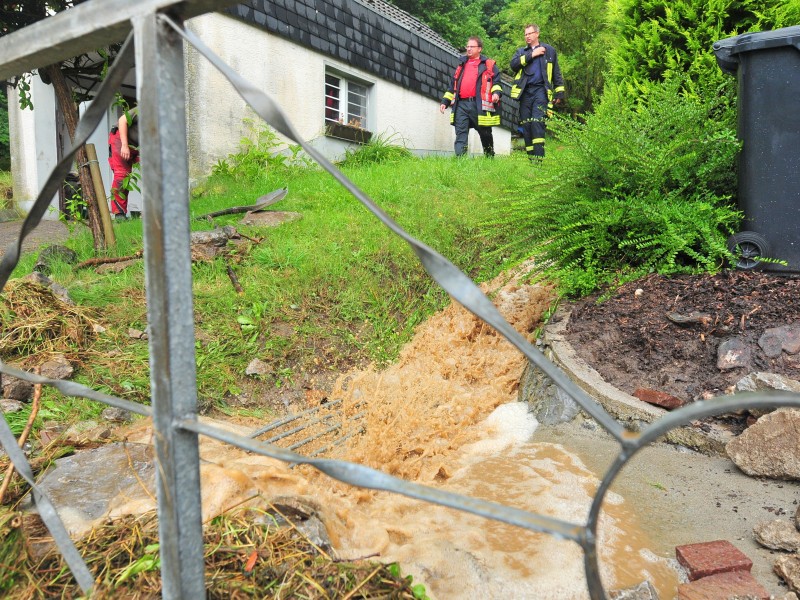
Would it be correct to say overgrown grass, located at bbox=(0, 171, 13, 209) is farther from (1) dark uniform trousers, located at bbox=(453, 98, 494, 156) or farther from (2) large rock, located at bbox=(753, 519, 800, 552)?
(2) large rock, located at bbox=(753, 519, 800, 552)

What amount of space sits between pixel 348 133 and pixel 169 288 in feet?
36.8

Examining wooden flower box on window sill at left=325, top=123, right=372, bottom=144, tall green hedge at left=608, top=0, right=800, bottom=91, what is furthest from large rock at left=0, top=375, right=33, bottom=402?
wooden flower box on window sill at left=325, top=123, right=372, bottom=144

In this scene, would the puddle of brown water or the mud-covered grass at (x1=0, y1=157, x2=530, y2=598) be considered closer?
the mud-covered grass at (x1=0, y1=157, x2=530, y2=598)

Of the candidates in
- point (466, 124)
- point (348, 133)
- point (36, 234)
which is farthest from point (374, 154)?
point (36, 234)

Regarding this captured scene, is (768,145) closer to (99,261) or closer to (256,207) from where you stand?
(256,207)

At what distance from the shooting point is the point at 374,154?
11.2 m

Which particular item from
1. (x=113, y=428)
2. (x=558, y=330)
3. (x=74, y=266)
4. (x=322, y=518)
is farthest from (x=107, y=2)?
(x=74, y=266)

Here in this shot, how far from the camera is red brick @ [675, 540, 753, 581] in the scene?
1.97m

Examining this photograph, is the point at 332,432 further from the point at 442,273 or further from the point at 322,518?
the point at 442,273

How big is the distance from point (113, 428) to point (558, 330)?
272cm

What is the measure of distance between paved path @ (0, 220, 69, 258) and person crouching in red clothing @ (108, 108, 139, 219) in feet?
3.58

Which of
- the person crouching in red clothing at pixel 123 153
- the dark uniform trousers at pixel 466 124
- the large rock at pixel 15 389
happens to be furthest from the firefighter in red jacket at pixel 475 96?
the large rock at pixel 15 389

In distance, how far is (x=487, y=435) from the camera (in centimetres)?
352

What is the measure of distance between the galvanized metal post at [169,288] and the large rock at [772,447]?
241 cm
